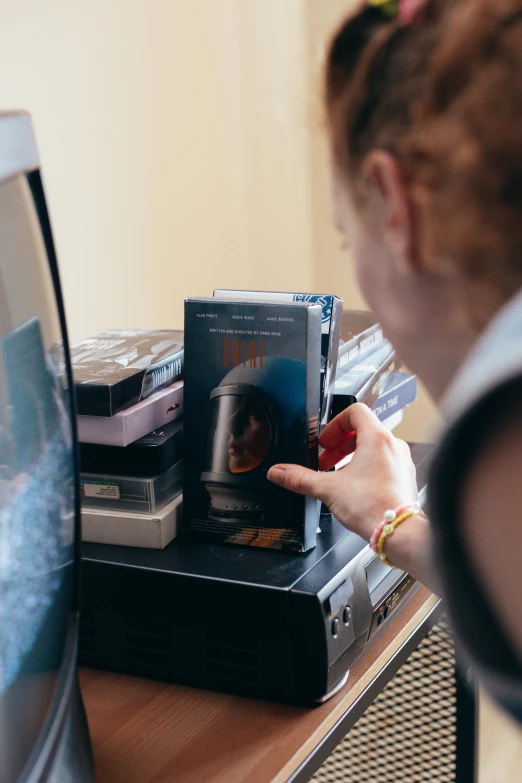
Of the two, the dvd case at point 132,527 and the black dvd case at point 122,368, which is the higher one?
the black dvd case at point 122,368

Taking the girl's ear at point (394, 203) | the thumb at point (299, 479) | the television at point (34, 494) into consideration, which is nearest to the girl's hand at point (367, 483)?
the thumb at point (299, 479)

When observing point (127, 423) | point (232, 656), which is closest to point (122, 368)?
point (127, 423)

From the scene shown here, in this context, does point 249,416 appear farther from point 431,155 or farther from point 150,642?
point 431,155

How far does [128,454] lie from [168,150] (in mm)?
842

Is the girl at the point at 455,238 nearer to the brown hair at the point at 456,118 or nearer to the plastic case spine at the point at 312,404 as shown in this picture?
the brown hair at the point at 456,118

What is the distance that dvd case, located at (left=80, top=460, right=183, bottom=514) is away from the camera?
0.84 meters

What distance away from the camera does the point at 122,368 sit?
2.85 ft

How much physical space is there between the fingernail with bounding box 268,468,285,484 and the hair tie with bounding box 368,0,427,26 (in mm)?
455

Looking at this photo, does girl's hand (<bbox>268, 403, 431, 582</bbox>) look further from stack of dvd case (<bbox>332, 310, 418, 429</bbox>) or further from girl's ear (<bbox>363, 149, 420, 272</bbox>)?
girl's ear (<bbox>363, 149, 420, 272</bbox>)

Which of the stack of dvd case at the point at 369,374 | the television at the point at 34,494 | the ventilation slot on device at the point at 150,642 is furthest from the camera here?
the stack of dvd case at the point at 369,374

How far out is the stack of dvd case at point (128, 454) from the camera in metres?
0.83

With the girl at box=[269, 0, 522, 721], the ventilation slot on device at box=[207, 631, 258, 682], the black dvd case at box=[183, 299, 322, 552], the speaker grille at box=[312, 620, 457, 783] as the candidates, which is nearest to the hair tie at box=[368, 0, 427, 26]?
the girl at box=[269, 0, 522, 721]

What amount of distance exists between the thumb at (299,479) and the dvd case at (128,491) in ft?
0.40

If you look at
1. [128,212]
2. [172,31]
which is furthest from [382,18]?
[172,31]
